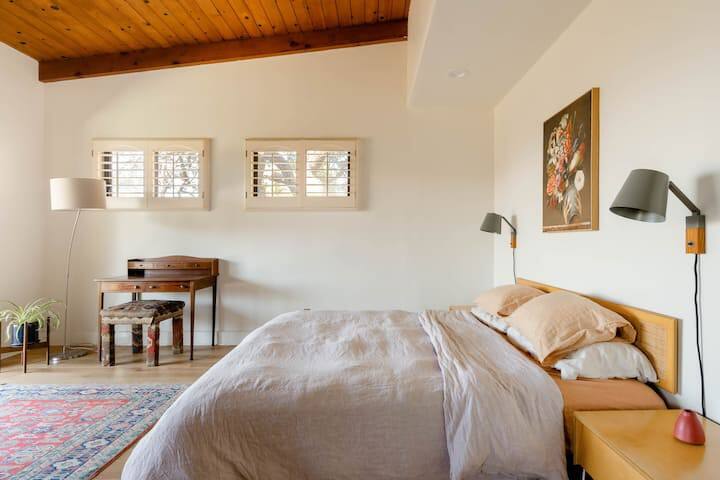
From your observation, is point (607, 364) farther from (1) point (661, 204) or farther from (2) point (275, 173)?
(2) point (275, 173)

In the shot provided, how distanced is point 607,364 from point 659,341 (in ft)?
0.76

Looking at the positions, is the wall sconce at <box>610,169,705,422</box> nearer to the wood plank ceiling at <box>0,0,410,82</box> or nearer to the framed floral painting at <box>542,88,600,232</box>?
the framed floral painting at <box>542,88,600,232</box>

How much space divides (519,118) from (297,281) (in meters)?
2.53

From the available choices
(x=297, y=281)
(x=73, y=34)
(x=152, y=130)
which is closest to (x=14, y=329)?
(x=152, y=130)

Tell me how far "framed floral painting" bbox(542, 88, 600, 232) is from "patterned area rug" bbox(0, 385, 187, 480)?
279 centimetres

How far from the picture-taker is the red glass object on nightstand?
3.60 ft

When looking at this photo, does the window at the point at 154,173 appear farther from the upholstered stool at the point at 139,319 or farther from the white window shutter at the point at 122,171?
the upholstered stool at the point at 139,319

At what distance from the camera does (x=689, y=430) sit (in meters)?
1.11

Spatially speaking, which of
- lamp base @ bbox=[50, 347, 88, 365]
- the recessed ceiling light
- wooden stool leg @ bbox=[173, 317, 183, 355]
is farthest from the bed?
lamp base @ bbox=[50, 347, 88, 365]

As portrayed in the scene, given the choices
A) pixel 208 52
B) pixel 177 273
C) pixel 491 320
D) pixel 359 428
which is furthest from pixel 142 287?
pixel 491 320

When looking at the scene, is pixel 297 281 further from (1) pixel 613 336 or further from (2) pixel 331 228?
(1) pixel 613 336

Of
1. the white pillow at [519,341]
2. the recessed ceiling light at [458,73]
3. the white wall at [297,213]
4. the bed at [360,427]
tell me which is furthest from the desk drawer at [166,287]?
the recessed ceiling light at [458,73]

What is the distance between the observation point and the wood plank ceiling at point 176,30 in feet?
9.78

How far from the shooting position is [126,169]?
363cm
